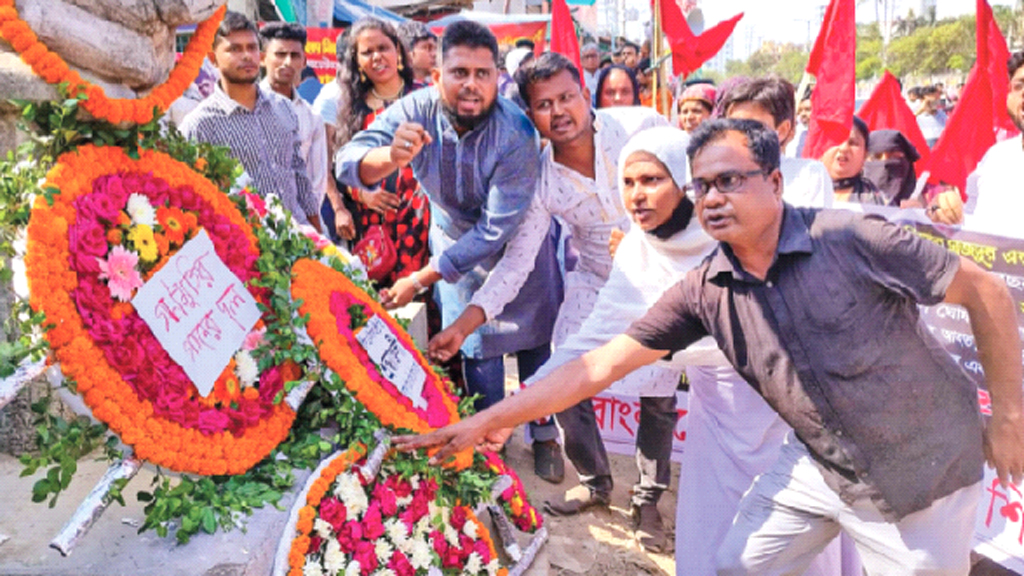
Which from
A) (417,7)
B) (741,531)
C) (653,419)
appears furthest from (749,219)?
(417,7)

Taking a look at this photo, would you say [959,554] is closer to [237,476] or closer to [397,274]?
[237,476]

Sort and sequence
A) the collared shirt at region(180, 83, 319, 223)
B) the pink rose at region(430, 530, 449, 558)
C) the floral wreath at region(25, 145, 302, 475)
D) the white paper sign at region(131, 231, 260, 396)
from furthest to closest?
the collared shirt at region(180, 83, 319, 223)
the pink rose at region(430, 530, 449, 558)
the white paper sign at region(131, 231, 260, 396)
the floral wreath at region(25, 145, 302, 475)

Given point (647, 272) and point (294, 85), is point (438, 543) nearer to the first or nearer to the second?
point (647, 272)

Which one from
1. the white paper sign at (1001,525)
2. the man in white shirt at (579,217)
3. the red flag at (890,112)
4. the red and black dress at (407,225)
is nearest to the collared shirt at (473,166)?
the man in white shirt at (579,217)

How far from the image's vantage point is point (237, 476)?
198 cm

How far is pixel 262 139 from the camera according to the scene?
3691 mm

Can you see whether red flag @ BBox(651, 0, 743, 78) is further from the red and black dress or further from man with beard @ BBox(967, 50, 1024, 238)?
the red and black dress

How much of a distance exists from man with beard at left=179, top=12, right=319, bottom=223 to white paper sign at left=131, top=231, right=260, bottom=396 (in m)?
1.54

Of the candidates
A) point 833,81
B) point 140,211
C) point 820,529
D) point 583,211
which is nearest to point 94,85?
point 140,211

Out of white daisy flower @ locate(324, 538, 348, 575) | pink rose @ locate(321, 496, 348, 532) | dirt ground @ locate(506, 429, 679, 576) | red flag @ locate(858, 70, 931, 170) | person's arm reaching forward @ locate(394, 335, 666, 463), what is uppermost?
red flag @ locate(858, 70, 931, 170)

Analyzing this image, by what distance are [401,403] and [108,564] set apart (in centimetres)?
88

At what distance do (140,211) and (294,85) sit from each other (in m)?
2.94

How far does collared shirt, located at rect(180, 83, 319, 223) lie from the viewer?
3.57m

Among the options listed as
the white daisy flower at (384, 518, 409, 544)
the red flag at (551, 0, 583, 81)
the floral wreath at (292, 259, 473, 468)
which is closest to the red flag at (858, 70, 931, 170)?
the red flag at (551, 0, 583, 81)
